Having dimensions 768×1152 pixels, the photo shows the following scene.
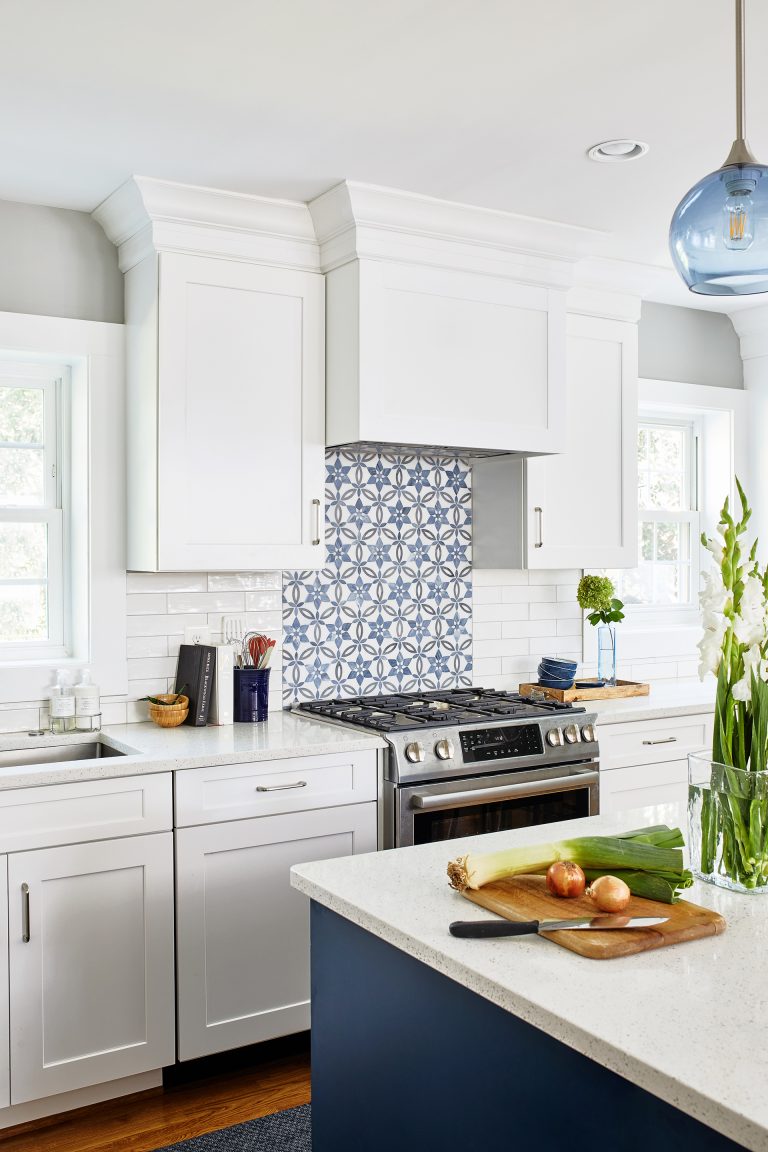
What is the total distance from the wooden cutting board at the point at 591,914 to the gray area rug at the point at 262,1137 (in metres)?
1.33

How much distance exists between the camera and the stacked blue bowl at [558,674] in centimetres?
412

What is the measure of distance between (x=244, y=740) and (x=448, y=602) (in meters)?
1.27

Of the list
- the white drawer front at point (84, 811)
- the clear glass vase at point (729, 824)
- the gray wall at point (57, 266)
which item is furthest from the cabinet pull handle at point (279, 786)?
the gray wall at point (57, 266)

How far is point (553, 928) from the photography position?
1.54m

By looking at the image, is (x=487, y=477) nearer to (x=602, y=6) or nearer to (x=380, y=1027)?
(x=602, y=6)

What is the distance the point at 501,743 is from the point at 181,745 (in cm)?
100

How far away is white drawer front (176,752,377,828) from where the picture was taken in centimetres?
292

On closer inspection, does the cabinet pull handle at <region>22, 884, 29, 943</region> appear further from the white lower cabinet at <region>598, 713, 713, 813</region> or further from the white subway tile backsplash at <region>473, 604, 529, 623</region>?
the white subway tile backsplash at <region>473, 604, 529, 623</region>

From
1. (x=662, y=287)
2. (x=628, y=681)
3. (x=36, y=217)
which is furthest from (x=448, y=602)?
(x=36, y=217)

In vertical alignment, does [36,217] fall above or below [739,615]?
above

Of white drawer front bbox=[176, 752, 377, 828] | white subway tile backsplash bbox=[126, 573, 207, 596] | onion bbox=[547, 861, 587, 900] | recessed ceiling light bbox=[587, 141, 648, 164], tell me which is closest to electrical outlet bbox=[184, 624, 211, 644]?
white subway tile backsplash bbox=[126, 573, 207, 596]

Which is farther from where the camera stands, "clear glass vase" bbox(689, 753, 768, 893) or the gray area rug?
the gray area rug

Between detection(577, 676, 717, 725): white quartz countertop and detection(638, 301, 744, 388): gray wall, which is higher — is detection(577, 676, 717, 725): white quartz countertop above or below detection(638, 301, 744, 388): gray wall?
below

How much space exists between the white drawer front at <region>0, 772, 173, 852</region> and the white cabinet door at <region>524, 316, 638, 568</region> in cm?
175
